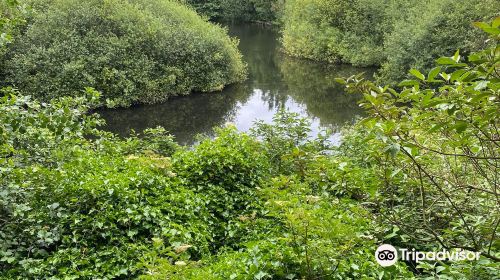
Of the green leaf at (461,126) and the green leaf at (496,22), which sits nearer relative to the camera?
the green leaf at (496,22)

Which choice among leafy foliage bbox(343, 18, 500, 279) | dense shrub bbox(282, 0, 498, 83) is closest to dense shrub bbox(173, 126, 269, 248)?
leafy foliage bbox(343, 18, 500, 279)

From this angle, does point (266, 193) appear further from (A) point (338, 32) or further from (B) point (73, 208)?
(A) point (338, 32)

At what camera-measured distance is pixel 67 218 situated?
4629 mm

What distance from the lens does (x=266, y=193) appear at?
4.97 meters

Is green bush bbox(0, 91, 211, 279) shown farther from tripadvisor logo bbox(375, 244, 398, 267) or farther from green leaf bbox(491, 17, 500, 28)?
green leaf bbox(491, 17, 500, 28)

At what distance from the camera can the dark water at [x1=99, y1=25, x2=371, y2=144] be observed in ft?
57.0

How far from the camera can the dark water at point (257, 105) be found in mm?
17362

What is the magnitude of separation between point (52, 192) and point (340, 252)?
11.1 feet

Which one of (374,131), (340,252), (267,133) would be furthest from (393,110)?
(267,133)

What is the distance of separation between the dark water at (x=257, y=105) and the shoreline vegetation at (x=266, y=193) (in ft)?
23.5

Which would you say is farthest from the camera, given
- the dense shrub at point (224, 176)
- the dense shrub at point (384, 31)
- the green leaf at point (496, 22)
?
the dense shrub at point (384, 31)

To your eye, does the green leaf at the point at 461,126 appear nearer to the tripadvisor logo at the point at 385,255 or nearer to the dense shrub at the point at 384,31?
the tripadvisor logo at the point at 385,255

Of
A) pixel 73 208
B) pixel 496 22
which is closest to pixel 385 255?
pixel 496 22

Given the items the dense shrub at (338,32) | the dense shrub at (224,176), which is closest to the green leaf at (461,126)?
the dense shrub at (224,176)
